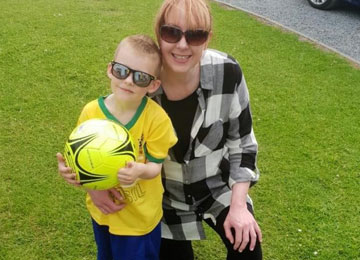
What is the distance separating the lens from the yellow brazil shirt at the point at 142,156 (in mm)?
2137

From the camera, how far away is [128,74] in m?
2.04

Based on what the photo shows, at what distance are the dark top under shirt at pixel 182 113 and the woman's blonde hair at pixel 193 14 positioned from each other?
1.18ft

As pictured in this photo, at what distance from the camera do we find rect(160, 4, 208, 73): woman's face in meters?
2.19

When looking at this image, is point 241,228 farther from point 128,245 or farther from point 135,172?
point 135,172

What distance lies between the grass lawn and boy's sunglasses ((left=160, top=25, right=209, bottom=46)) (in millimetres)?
1726

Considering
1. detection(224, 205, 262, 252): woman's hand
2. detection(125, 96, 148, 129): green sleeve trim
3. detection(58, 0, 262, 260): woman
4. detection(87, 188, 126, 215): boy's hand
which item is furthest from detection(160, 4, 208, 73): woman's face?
detection(224, 205, 262, 252): woman's hand

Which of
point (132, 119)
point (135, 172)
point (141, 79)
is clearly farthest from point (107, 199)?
point (141, 79)

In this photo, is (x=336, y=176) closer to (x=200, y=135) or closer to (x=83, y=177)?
(x=200, y=135)

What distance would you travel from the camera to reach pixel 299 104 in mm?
5230

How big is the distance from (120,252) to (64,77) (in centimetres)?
345

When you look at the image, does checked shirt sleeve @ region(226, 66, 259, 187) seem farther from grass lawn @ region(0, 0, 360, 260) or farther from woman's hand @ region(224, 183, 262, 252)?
grass lawn @ region(0, 0, 360, 260)

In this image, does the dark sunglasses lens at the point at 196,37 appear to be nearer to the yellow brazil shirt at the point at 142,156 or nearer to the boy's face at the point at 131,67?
the boy's face at the point at 131,67

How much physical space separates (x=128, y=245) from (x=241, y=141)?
819 millimetres

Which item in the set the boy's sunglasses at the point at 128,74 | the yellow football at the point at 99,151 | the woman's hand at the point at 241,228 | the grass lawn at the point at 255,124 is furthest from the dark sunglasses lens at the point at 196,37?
the grass lawn at the point at 255,124
